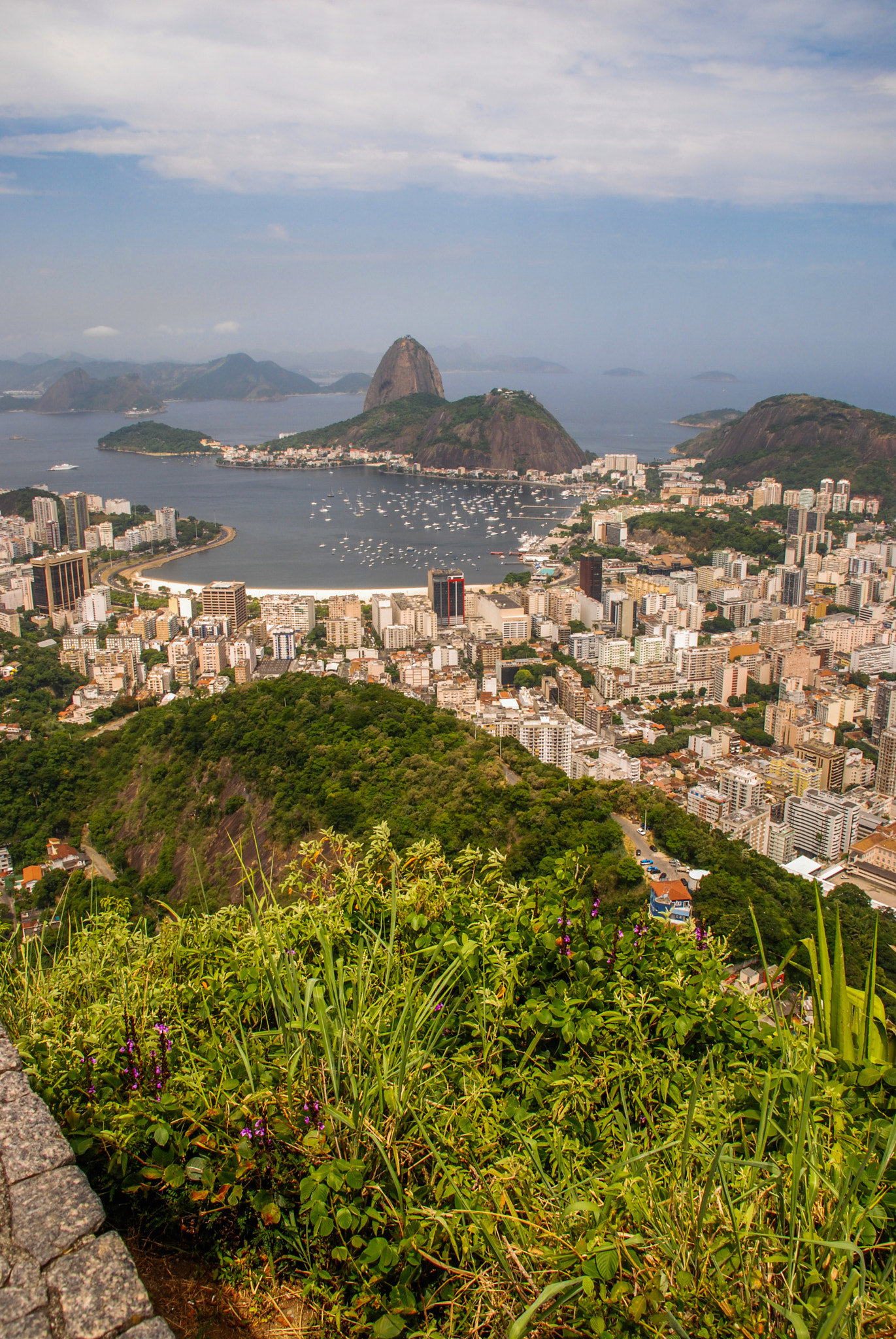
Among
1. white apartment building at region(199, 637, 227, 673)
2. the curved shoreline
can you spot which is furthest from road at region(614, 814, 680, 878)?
the curved shoreline

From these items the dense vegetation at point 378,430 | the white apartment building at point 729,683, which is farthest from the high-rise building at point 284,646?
the dense vegetation at point 378,430

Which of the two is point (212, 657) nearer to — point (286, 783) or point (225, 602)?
point (225, 602)

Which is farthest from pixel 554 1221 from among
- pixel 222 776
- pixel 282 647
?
pixel 282 647

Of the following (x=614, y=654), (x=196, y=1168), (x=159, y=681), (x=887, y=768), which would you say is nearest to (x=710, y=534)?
(x=614, y=654)

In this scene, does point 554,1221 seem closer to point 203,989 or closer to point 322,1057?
point 322,1057

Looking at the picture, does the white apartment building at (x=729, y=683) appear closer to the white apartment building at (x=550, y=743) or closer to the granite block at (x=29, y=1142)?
the white apartment building at (x=550, y=743)

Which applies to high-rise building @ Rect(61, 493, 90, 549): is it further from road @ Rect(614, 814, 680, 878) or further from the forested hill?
road @ Rect(614, 814, 680, 878)

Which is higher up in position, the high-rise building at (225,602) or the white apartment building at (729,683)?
the high-rise building at (225,602)
